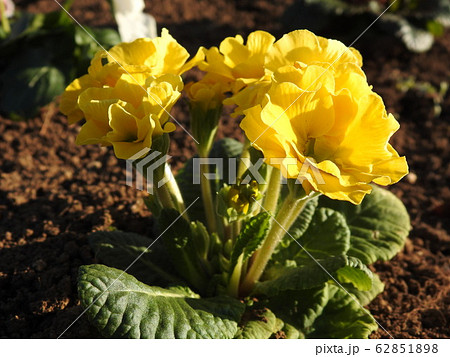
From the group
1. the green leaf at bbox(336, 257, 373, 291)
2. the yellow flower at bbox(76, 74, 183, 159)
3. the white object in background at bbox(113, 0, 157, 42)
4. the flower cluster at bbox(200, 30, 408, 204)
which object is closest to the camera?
the flower cluster at bbox(200, 30, 408, 204)

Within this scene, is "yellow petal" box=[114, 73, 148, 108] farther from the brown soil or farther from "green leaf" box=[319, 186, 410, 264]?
"green leaf" box=[319, 186, 410, 264]

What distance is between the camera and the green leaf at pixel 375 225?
204 centimetres

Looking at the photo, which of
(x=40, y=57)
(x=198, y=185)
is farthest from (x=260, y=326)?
(x=40, y=57)

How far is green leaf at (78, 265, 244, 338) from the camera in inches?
57.9

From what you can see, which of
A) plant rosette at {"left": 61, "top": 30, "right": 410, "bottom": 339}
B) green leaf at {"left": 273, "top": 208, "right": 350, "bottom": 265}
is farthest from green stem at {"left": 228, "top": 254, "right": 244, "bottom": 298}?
green leaf at {"left": 273, "top": 208, "right": 350, "bottom": 265}

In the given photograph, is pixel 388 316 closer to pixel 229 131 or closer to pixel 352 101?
pixel 352 101

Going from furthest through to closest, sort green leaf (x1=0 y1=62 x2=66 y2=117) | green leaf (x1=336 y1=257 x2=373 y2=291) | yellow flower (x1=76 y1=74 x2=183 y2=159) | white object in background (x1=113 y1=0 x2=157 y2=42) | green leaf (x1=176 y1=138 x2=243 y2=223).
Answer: green leaf (x1=0 y1=62 x2=66 y2=117)
white object in background (x1=113 y1=0 x2=157 y2=42)
green leaf (x1=176 y1=138 x2=243 y2=223)
green leaf (x1=336 y1=257 x2=373 y2=291)
yellow flower (x1=76 y1=74 x2=183 y2=159)

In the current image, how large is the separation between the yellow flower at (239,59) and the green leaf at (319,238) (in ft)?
1.91

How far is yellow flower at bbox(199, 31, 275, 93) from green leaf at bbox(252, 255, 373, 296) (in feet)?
1.90

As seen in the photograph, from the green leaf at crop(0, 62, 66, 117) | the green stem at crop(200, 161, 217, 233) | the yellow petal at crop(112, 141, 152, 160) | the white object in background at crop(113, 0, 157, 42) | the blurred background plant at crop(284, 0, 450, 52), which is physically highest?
the blurred background plant at crop(284, 0, 450, 52)
